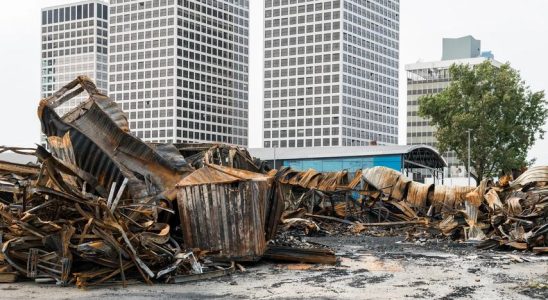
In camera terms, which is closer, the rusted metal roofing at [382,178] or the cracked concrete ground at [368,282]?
the cracked concrete ground at [368,282]

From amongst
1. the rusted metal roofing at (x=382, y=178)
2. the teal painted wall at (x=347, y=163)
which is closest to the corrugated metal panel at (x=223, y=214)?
the rusted metal roofing at (x=382, y=178)

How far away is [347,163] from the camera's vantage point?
191 ft

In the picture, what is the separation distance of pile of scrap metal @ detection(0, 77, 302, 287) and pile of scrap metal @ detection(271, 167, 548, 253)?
7.00m

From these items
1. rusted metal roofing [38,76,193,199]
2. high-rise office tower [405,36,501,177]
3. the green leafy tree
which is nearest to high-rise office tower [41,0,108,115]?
high-rise office tower [405,36,501,177]

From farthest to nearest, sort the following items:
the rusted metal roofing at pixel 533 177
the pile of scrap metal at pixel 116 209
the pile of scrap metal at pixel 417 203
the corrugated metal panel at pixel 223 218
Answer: the rusted metal roofing at pixel 533 177 → the pile of scrap metal at pixel 417 203 → the corrugated metal panel at pixel 223 218 → the pile of scrap metal at pixel 116 209

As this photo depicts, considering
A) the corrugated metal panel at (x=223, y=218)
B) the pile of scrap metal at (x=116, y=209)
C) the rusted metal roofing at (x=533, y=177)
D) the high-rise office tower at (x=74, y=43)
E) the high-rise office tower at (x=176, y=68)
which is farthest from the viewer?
the high-rise office tower at (x=74, y=43)

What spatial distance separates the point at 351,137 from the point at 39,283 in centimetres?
14333

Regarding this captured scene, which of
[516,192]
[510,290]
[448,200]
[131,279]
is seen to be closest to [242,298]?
[131,279]

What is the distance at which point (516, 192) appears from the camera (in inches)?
887

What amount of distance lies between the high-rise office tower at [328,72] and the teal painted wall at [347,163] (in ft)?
295

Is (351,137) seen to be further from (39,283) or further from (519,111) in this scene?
(39,283)

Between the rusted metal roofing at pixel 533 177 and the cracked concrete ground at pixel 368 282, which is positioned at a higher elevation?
the rusted metal roofing at pixel 533 177

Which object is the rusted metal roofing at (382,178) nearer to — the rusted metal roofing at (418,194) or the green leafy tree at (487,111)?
the rusted metal roofing at (418,194)

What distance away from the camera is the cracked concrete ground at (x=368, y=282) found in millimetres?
10188
